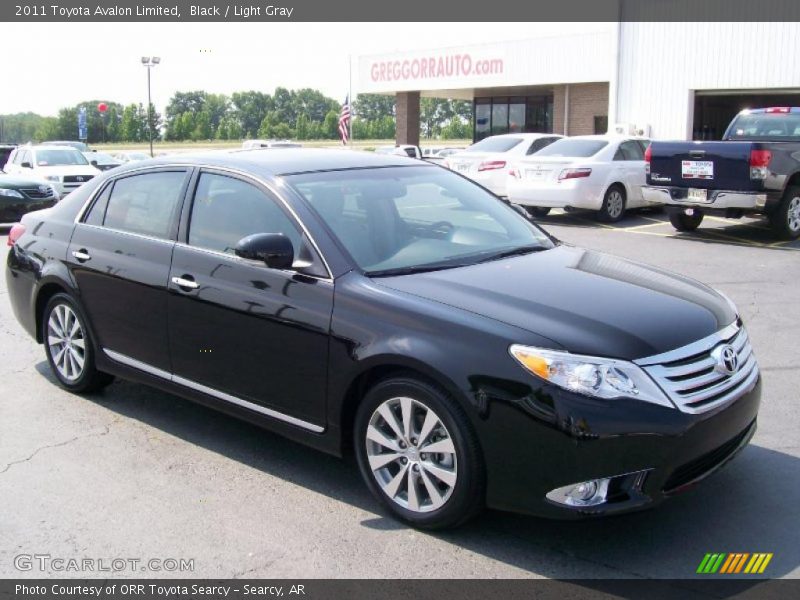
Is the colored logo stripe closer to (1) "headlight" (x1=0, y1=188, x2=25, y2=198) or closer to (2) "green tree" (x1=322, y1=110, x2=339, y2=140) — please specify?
(1) "headlight" (x1=0, y1=188, x2=25, y2=198)

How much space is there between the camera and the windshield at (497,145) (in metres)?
19.4

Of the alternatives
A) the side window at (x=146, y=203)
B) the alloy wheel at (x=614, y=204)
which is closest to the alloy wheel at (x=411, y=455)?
the side window at (x=146, y=203)

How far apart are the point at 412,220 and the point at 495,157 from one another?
1439 centimetres

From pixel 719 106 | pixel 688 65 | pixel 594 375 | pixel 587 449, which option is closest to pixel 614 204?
pixel 688 65

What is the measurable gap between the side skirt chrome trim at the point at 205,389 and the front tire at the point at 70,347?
32cm

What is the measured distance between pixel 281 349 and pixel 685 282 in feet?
7.16

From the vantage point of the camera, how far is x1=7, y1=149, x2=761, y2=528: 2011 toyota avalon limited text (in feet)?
11.6

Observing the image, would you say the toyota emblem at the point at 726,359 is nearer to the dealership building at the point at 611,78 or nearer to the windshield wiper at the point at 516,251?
the windshield wiper at the point at 516,251

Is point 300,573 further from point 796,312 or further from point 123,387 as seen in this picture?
point 796,312

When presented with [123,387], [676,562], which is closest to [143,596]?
[676,562]

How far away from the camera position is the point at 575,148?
16.5 meters

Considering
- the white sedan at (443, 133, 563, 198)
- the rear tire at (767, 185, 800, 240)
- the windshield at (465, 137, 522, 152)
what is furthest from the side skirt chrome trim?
the windshield at (465, 137, 522, 152)

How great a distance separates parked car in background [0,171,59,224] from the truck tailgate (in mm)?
11319

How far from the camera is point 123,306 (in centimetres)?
529
